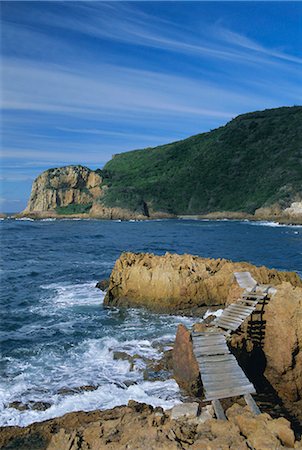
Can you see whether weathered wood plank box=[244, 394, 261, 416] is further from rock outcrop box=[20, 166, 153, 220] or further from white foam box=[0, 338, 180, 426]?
rock outcrop box=[20, 166, 153, 220]

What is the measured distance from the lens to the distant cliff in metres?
126

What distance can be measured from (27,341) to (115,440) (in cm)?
1171

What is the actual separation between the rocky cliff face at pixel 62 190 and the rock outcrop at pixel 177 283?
116 meters

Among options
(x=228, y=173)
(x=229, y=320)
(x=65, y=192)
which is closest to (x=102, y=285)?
(x=229, y=320)

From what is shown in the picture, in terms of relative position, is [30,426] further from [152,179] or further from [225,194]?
[152,179]

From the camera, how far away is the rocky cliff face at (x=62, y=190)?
463 ft

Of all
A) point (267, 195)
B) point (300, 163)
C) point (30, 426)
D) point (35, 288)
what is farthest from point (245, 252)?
point (300, 163)

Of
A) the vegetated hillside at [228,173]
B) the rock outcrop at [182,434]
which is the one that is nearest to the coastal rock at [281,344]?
the rock outcrop at [182,434]

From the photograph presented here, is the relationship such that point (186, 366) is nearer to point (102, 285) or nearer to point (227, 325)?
point (227, 325)

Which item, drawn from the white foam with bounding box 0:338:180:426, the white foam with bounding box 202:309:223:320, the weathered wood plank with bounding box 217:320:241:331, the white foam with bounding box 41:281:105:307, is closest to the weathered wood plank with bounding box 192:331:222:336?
the weathered wood plank with bounding box 217:320:241:331

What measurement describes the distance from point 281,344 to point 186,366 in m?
3.74

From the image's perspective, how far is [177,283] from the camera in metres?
22.9

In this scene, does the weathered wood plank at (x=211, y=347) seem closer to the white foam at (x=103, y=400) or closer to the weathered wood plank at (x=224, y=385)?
the white foam at (x=103, y=400)

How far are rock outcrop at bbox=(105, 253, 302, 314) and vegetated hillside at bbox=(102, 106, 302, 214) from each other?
301ft
